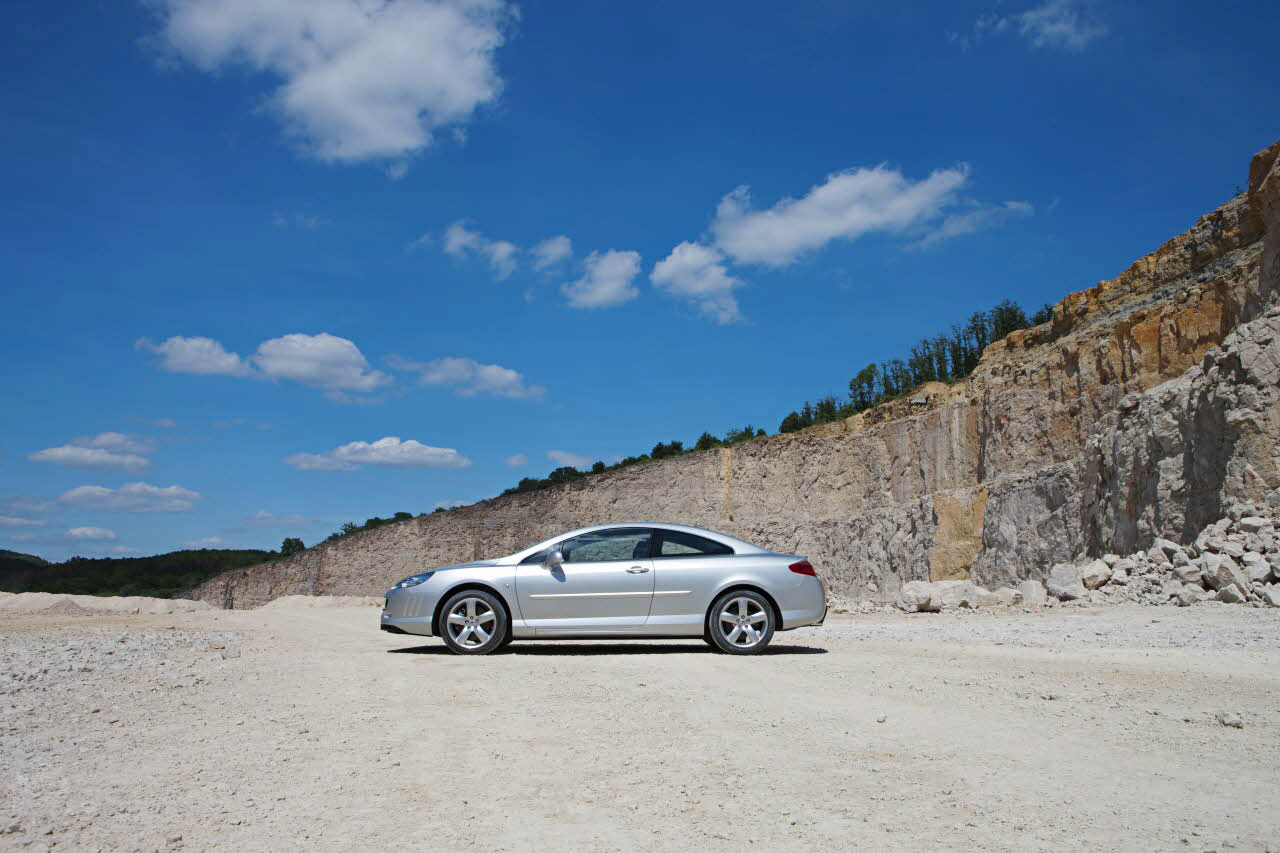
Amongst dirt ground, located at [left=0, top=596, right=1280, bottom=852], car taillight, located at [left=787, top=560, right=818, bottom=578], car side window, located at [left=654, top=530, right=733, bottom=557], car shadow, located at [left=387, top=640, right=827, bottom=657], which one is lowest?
dirt ground, located at [left=0, top=596, right=1280, bottom=852]

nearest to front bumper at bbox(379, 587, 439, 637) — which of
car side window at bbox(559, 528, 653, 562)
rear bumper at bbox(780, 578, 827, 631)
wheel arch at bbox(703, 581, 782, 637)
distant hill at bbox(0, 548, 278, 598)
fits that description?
car side window at bbox(559, 528, 653, 562)

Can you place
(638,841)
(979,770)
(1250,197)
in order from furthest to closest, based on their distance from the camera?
(1250,197) < (979,770) < (638,841)

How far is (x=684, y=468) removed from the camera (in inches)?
1983

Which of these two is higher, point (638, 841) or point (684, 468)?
point (684, 468)

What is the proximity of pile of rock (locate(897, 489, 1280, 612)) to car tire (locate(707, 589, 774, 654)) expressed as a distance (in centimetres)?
842

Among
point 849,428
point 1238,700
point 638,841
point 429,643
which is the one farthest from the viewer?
point 849,428

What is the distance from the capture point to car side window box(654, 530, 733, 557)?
988cm

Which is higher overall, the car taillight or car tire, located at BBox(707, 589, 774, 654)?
the car taillight

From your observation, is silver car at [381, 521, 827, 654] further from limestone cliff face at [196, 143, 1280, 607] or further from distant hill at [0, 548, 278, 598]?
distant hill at [0, 548, 278, 598]

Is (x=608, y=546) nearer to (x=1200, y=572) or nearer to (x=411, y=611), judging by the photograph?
(x=411, y=611)

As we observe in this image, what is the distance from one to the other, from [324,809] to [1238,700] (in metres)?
6.64

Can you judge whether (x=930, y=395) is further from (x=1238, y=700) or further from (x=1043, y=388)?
(x=1238, y=700)

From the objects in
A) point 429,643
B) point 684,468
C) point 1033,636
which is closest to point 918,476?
point 684,468

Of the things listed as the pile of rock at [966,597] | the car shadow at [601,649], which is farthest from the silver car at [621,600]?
the pile of rock at [966,597]
